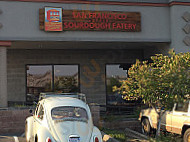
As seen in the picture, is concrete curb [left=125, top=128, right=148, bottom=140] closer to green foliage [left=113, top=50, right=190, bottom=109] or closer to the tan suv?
the tan suv

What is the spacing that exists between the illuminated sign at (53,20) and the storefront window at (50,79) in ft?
15.7

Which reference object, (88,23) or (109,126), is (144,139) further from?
(88,23)

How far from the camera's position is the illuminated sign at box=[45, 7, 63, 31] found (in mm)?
14789

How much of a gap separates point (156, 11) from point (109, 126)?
6.76 meters

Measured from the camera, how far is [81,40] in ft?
50.2

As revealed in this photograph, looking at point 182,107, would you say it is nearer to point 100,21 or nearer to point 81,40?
point 81,40

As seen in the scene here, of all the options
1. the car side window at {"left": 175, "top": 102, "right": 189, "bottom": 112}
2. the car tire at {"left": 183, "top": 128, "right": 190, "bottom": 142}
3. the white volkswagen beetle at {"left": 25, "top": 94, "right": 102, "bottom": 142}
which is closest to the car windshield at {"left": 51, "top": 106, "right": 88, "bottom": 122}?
the white volkswagen beetle at {"left": 25, "top": 94, "right": 102, "bottom": 142}

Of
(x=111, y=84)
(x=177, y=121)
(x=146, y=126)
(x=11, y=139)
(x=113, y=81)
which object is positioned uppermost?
(x=113, y=81)

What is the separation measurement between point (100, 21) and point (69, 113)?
7.27 metres

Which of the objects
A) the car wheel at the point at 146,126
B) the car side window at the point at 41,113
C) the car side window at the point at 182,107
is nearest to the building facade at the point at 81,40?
the car side window at the point at 41,113

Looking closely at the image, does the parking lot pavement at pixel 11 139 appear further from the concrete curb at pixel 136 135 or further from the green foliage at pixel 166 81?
the green foliage at pixel 166 81

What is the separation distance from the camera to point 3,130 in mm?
13211

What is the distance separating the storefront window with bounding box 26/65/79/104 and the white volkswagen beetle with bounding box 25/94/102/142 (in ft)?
29.1

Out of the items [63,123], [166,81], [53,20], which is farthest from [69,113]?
[53,20]
